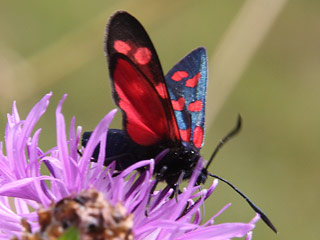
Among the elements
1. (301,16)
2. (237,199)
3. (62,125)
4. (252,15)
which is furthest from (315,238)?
(62,125)

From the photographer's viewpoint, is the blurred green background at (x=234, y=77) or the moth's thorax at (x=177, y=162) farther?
the blurred green background at (x=234, y=77)

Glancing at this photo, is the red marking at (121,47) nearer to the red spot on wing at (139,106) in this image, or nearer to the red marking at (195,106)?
the red spot on wing at (139,106)

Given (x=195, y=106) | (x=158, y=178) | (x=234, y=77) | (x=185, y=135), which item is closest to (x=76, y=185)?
(x=158, y=178)

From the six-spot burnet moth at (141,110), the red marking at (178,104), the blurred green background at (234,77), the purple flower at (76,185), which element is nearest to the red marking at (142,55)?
the six-spot burnet moth at (141,110)

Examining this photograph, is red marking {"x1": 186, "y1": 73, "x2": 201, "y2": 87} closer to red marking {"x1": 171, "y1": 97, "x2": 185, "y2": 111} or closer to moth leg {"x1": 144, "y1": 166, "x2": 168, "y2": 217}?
red marking {"x1": 171, "y1": 97, "x2": 185, "y2": 111}

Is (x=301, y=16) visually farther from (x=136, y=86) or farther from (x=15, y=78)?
(x=136, y=86)

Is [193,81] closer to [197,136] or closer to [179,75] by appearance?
[179,75]
